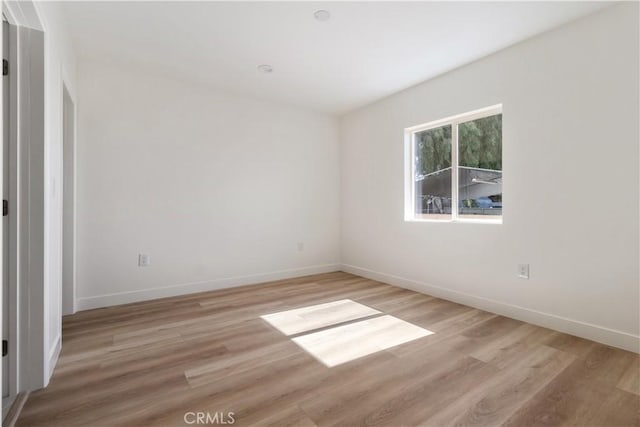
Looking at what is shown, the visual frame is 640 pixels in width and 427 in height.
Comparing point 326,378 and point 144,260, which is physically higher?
point 144,260

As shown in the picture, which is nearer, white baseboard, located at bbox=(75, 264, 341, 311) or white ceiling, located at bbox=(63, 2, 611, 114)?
white ceiling, located at bbox=(63, 2, 611, 114)

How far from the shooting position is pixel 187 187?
3.76 m

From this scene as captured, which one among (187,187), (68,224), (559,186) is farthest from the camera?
(187,187)

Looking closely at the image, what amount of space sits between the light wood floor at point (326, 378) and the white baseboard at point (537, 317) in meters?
0.09

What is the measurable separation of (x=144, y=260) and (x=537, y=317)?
387 centimetres

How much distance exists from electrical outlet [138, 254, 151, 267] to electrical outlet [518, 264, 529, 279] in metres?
3.72

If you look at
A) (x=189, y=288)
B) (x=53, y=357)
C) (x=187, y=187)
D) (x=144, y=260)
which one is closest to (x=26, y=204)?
(x=53, y=357)

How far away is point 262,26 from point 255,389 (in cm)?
265

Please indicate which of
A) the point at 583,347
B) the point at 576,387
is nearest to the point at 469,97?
the point at 583,347

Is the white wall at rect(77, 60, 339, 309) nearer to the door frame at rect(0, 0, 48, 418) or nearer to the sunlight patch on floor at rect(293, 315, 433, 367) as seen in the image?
the door frame at rect(0, 0, 48, 418)

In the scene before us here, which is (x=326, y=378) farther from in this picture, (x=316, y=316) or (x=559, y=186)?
(x=559, y=186)

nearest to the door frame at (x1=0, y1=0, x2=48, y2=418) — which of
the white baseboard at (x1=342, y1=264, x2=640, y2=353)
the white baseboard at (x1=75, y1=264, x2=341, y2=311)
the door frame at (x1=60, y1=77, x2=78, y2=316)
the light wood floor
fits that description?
the light wood floor

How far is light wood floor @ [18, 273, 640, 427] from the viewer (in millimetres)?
1632

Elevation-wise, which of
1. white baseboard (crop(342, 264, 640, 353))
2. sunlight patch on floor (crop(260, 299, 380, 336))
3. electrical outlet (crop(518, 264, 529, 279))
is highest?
electrical outlet (crop(518, 264, 529, 279))
